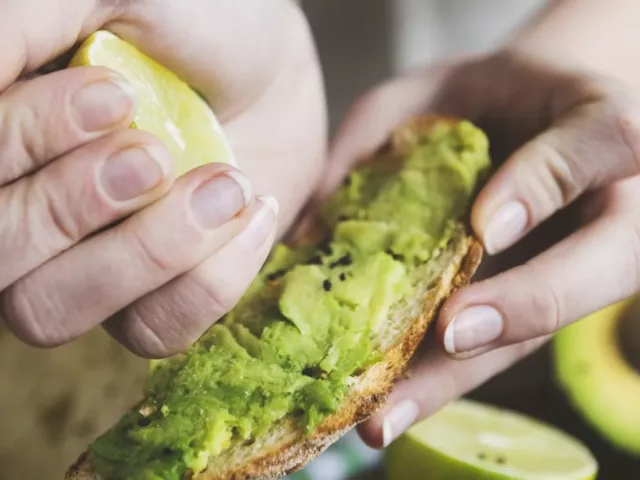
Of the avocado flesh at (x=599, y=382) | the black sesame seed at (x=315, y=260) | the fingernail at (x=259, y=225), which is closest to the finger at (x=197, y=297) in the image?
the fingernail at (x=259, y=225)

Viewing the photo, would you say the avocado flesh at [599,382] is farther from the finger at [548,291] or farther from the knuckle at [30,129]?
the knuckle at [30,129]

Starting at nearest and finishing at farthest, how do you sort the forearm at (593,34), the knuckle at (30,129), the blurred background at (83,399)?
the knuckle at (30,129), the blurred background at (83,399), the forearm at (593,34)

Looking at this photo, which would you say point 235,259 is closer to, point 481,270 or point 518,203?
point 518,203

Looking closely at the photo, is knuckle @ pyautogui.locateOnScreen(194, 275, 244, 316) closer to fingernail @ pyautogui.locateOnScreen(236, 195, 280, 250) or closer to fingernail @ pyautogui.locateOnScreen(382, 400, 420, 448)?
fingernail @ pyautogui.locateOnScreen(236, 195, 280, 250)

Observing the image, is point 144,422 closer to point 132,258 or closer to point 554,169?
point 132,258

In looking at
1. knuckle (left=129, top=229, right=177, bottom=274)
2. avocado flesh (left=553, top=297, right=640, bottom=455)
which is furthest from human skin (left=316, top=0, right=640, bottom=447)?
knuckle (left=129, top=229, right=177, bottom=274)
